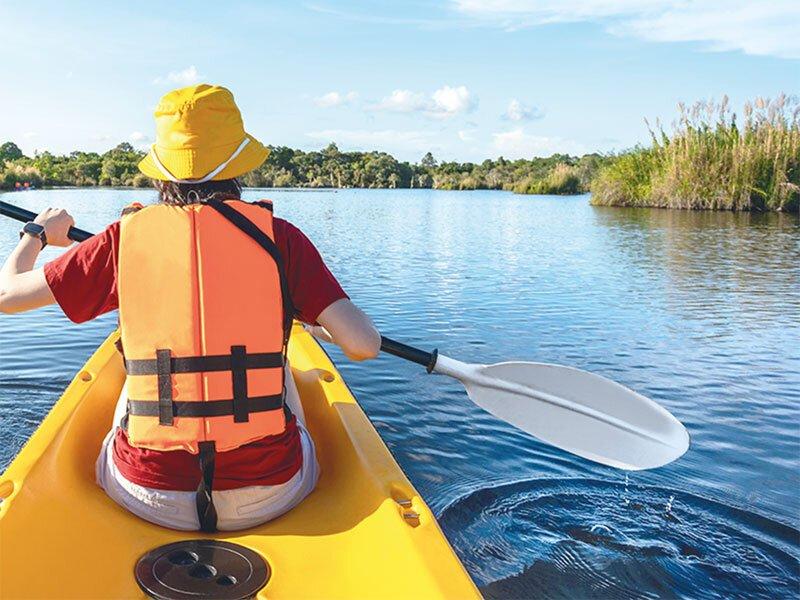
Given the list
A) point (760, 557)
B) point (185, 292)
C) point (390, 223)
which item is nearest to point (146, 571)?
point (185, 292)

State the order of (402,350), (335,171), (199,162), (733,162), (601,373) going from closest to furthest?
(199,162)
(402,350)
(601,373)
(733,162)
(335,171)

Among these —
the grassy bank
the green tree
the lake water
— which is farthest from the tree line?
the lake water

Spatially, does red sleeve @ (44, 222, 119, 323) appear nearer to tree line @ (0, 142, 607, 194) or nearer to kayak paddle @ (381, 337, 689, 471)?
kayak paddle @ (381, 337, 689, 471)

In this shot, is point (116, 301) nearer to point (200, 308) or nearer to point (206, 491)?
point (200, 308)

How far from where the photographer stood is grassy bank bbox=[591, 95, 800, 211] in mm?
18719

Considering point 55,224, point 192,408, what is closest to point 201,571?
point 192,408

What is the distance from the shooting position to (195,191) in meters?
1.95

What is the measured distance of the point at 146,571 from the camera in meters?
1.82

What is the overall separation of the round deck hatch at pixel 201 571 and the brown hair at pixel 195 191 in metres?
0.84

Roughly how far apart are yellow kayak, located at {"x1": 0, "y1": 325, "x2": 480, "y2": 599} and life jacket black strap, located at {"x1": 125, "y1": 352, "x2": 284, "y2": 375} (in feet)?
1.40

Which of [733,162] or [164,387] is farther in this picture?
[733,162]

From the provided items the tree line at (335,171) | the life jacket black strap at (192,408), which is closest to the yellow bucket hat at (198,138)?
the life jacket black strap at (192,408)

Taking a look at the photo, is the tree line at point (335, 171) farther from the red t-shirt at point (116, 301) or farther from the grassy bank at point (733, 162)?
the red t-shirt at point (116, 301)

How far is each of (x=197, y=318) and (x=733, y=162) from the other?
19.3 meters
